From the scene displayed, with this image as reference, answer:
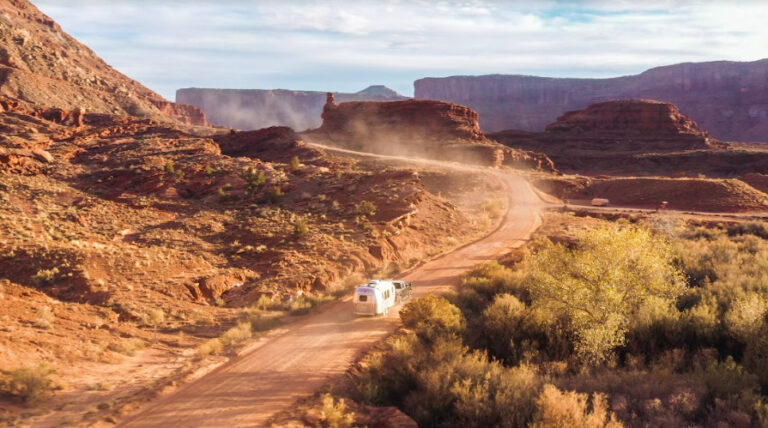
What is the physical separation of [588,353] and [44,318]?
1474 centimetres

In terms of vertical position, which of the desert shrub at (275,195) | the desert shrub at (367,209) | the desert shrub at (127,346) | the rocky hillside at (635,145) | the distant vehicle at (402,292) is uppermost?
the rocky hillside at (635,145)

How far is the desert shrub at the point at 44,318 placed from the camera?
12.8 meters

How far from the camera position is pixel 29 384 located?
9.48 metres

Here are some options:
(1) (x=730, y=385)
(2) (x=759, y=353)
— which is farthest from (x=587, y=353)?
(2) (x=759, y=353)

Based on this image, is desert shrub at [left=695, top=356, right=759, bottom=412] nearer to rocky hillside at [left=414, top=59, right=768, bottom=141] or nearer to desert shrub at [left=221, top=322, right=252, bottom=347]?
desert shrub at [left=221, top=322, right=252, bottom=347]

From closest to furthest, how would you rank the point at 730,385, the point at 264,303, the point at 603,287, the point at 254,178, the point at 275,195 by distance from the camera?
the point at 730,385 → the point at 603,287 → the point at 264,303 → the point at 275,195 → the point at 254,178

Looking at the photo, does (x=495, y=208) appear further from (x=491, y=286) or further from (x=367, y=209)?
(x=491, y=286)

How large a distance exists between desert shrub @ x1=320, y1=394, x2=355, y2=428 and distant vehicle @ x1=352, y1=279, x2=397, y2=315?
20.8 ft

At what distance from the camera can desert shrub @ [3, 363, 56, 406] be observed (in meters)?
9.31

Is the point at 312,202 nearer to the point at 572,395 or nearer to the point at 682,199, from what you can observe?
the point at 572,395

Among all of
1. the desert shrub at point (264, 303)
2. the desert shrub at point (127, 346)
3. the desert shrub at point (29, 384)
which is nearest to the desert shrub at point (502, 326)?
the desert shrub at point (264, 303)

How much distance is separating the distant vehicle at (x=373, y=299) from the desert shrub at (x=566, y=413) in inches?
311

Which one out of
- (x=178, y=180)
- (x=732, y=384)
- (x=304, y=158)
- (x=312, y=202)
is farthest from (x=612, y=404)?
(x=304, y=158)

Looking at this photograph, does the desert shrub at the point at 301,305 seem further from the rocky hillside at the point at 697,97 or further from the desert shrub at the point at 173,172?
the rocky hillside at the point at 697,97
